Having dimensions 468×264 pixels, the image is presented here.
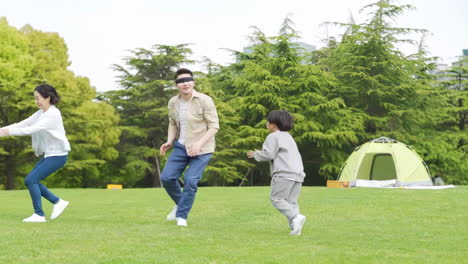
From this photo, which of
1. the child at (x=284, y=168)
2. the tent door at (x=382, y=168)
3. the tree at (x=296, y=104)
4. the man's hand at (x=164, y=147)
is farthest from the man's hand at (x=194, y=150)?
the tree at (x=296, y=104)

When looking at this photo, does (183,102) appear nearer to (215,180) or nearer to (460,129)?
(215,180)

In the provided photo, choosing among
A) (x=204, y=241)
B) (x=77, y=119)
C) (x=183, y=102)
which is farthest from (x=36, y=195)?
(x=77, y=119)

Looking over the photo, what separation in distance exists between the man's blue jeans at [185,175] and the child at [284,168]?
0.80m

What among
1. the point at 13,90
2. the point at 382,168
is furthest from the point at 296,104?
the point at 13,90

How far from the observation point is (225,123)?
34312mm

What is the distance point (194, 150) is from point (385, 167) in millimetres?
17594

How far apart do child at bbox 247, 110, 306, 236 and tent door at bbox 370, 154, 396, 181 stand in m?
17.2

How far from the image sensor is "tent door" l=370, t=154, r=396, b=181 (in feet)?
76.1

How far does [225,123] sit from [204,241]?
28657 millimetres

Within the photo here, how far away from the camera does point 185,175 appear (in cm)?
720

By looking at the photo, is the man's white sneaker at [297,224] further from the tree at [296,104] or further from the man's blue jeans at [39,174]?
the tree at [296,104]

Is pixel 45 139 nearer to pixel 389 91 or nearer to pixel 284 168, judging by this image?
pixel 284 168

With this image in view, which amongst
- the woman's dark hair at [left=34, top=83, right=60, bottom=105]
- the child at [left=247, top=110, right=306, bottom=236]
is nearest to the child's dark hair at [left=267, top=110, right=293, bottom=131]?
the child at [left=247, top=110, right=306, bottom=236]

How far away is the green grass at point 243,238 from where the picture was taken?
4.89 m
